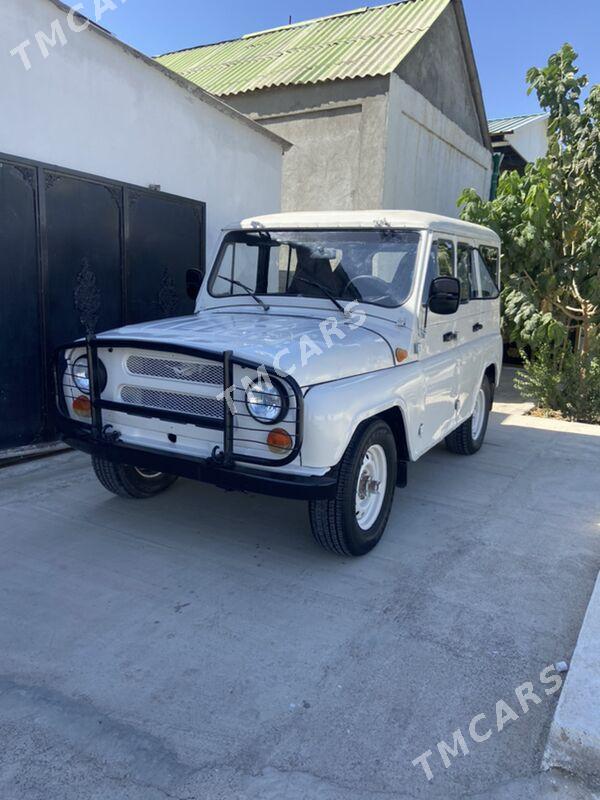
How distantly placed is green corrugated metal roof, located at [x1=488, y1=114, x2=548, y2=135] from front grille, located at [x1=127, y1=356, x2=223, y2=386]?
13996 millimetres

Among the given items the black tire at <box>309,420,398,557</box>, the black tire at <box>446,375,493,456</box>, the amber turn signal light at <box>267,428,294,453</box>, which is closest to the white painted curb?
the black tire at <box>309,420,398,557</box>

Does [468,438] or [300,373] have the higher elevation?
[300,373]

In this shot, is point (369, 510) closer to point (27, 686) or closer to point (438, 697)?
point (438, 697)

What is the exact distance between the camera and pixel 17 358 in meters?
5.21

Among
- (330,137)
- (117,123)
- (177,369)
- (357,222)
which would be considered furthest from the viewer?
(330,137)

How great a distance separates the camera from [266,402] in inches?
123

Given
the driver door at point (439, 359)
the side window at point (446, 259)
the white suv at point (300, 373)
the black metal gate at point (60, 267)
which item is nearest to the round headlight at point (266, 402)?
the white suv at point (300, 373)

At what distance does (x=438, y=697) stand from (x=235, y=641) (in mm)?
946

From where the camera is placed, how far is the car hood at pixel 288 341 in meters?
3.19

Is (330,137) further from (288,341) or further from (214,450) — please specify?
(214,450)

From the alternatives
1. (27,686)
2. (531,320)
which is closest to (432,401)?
(27,686)

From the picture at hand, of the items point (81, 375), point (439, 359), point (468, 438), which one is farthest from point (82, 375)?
point (468, 438)

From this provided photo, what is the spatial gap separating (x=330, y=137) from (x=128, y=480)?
7.73 meters

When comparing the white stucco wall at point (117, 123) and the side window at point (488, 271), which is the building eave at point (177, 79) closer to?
the white stucco wall at point (117, 123)
